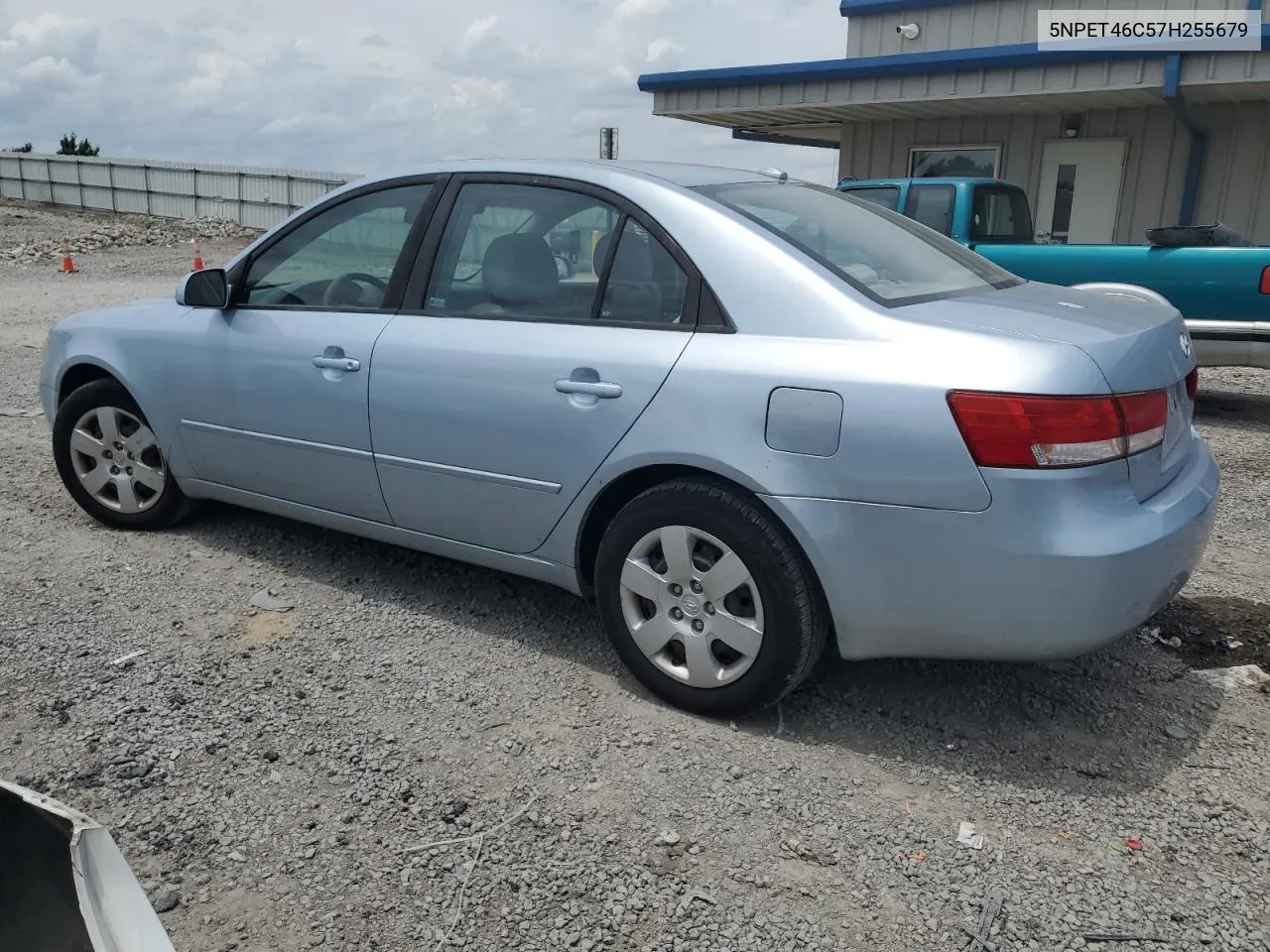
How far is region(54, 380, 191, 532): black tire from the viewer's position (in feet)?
15.0

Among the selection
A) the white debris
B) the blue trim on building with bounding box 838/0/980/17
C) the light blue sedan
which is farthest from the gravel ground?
the blue trim on building with bounding box 838/0/980/17

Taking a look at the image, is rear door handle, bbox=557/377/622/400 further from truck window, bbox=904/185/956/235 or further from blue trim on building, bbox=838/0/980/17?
blue trim on building, bbox=838/0/980/17

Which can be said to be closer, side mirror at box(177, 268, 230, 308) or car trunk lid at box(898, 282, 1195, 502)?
car trunk lid at box(898, 282, 1195, 502)

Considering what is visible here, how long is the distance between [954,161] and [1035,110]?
1.33 meters

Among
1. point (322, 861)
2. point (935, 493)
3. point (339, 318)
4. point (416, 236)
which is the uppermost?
point (416, 236)

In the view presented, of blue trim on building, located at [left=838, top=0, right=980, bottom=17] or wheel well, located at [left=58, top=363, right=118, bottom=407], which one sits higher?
blue trim on building, located at [left=838, top=0, right=980, bottom=17]

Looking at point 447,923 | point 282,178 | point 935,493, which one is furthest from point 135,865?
point 282,178

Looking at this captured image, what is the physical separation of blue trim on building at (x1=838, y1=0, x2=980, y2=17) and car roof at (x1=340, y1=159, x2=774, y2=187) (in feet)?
39.5

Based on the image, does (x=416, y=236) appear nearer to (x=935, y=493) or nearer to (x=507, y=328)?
(x=507, y=328)

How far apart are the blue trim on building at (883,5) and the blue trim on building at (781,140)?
77.9 inches

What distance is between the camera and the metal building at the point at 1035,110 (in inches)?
429

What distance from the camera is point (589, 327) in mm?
3256

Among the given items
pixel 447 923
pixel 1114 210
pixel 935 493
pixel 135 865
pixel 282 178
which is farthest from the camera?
pixel 282 178

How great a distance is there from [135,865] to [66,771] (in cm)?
53
